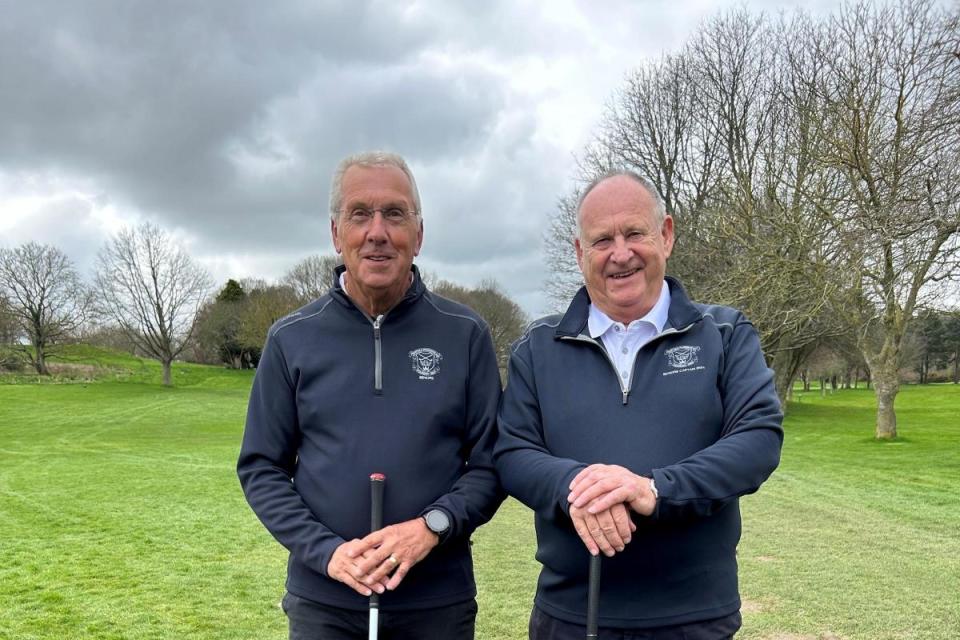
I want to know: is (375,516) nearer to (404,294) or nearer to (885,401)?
(404,294)

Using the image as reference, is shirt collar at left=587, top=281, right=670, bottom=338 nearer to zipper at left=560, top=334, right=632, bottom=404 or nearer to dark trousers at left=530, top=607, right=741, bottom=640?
zipper at left=560, top=334, right=632, bottom=404

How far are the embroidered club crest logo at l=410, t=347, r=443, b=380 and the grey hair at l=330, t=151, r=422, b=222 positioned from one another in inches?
19.3

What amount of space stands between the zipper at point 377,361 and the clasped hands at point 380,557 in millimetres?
457

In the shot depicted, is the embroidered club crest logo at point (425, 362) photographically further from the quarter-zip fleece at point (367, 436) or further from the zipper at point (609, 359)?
the zipper at point (609, 359)

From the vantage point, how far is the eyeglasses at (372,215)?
8.35 ft

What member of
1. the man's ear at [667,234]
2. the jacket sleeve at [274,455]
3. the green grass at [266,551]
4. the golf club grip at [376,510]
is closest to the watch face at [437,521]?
the golf club grip at [376,510]

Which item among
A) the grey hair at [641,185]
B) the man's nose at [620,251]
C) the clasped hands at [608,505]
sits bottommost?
the clasped hands at [608,505]

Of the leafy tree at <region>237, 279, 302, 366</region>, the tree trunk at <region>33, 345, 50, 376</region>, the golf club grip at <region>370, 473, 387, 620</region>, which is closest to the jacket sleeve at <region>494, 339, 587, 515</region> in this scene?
the golf club grip at <region>370, 473, 387, 620</region>

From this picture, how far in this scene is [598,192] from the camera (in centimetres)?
254

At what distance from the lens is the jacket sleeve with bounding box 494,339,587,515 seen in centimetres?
221

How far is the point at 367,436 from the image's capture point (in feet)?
8.05

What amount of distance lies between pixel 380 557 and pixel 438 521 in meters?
0.21

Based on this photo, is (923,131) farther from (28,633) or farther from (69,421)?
(69,421)

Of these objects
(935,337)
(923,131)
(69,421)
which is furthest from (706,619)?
(935,337)
